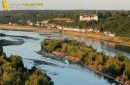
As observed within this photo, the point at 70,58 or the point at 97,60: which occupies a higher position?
the point at 97,60

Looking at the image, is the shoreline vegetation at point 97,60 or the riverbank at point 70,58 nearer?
the shoreline vegetation at point 97,60

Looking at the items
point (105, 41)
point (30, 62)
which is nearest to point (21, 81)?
point (30, 62)

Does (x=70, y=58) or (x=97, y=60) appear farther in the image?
(x=70, y=58)

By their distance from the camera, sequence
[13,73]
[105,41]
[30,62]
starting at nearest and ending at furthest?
[13,73] < [30,62] < [105,41]

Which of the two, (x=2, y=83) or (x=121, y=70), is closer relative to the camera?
(x=2, y=83)

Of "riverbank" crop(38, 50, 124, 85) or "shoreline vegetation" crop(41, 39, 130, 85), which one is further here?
Result: "riverbank" crop(38, 50, 124, 85)

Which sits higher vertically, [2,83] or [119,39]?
[2,83]

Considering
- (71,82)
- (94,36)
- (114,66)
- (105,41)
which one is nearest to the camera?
(71,82)

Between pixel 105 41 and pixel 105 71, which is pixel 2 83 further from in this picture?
pixel 105 41
